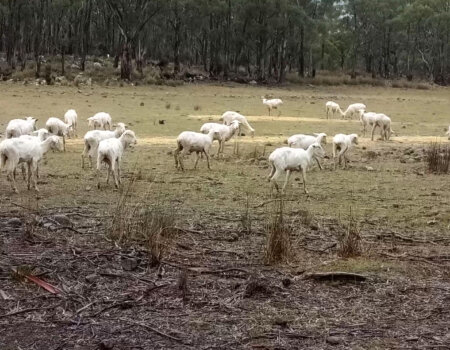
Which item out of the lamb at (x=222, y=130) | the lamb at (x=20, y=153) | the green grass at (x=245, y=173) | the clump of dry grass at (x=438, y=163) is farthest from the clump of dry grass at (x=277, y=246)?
the lamb at (x=222, y=130)

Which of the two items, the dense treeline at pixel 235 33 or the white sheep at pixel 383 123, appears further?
the dense treeline at pixel 235 33

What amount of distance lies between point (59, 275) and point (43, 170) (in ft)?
27.0

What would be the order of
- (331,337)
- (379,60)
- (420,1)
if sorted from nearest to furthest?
(331,337) → (420,1) → (379,60)

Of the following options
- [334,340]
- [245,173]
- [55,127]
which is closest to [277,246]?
[334,340]

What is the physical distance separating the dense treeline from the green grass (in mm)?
20283

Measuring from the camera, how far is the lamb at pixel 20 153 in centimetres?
1215

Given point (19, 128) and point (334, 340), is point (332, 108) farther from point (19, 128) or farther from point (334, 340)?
point (334, 340)

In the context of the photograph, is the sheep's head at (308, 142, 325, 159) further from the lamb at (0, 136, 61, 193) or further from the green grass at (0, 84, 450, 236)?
the lamb at (0, 136, 61, 193)

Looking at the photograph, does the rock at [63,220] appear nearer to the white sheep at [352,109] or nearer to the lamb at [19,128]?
the lamb at [19,128]

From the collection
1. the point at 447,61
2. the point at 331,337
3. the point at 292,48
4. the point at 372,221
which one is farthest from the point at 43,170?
the point at 447,61

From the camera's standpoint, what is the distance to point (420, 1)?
73.3 meters

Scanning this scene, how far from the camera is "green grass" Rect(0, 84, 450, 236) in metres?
11.3

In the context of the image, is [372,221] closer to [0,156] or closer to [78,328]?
[78,328]

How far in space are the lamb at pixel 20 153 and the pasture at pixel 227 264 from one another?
363 millimetres
